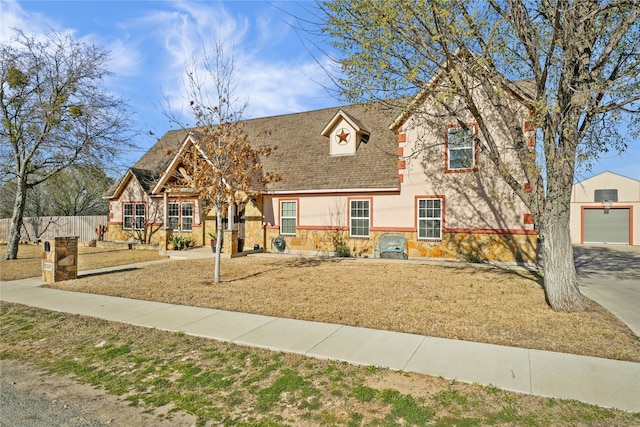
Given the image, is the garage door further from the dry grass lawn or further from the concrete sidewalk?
the concrete sidewalk

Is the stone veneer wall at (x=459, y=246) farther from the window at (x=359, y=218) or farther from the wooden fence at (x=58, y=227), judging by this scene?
the wooden fence at (x=58, y=227)

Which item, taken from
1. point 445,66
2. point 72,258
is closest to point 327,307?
point 445,66

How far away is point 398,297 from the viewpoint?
356 inches

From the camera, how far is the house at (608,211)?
2575 cm

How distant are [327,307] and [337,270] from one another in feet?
16.5

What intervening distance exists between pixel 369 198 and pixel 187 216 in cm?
1117

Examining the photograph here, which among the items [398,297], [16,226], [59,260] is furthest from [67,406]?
[16,226]

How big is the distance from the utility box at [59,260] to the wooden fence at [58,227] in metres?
14.8

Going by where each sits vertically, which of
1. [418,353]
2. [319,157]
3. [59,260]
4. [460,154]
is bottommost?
[418,353]

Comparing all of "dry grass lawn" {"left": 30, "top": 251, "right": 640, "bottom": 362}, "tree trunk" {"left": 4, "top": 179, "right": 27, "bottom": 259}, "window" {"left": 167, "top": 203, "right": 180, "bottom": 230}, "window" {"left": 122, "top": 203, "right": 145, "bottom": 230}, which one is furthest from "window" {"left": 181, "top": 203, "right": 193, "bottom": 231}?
"tree trunk" {"left": 4, "top": 179, "right": 27, "bottom": 259}

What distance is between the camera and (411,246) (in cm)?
1631

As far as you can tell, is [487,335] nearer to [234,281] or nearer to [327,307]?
[327,307]

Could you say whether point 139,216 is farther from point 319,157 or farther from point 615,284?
point 615,284

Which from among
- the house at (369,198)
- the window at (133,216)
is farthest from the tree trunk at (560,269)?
the window at (133,216)
